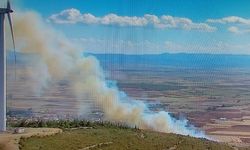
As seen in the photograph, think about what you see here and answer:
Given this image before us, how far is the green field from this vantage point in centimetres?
5827

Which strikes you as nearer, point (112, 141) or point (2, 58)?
point (2, 58)

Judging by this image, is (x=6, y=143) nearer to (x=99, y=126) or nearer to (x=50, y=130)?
(x=50, y=130)

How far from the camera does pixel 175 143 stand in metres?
67.2

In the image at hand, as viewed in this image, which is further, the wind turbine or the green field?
the wind turbine

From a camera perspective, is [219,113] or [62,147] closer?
[62,147]

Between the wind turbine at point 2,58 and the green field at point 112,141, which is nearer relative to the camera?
the green field at point 112,141

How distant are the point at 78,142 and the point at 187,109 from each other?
142195mm

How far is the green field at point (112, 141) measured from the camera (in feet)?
191

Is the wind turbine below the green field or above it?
above

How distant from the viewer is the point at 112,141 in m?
63.6

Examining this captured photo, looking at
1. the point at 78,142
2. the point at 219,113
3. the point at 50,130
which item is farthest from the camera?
the point at 219,113

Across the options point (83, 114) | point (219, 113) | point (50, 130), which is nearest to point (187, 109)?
point (219, 113)

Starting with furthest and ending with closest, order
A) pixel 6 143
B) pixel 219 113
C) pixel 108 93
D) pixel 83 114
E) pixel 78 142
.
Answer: pixel 219 113 → pixel 83 114 → pixel 108 93 → pixel 78 142 → pixel 6 143

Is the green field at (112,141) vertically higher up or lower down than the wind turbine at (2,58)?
lower down
